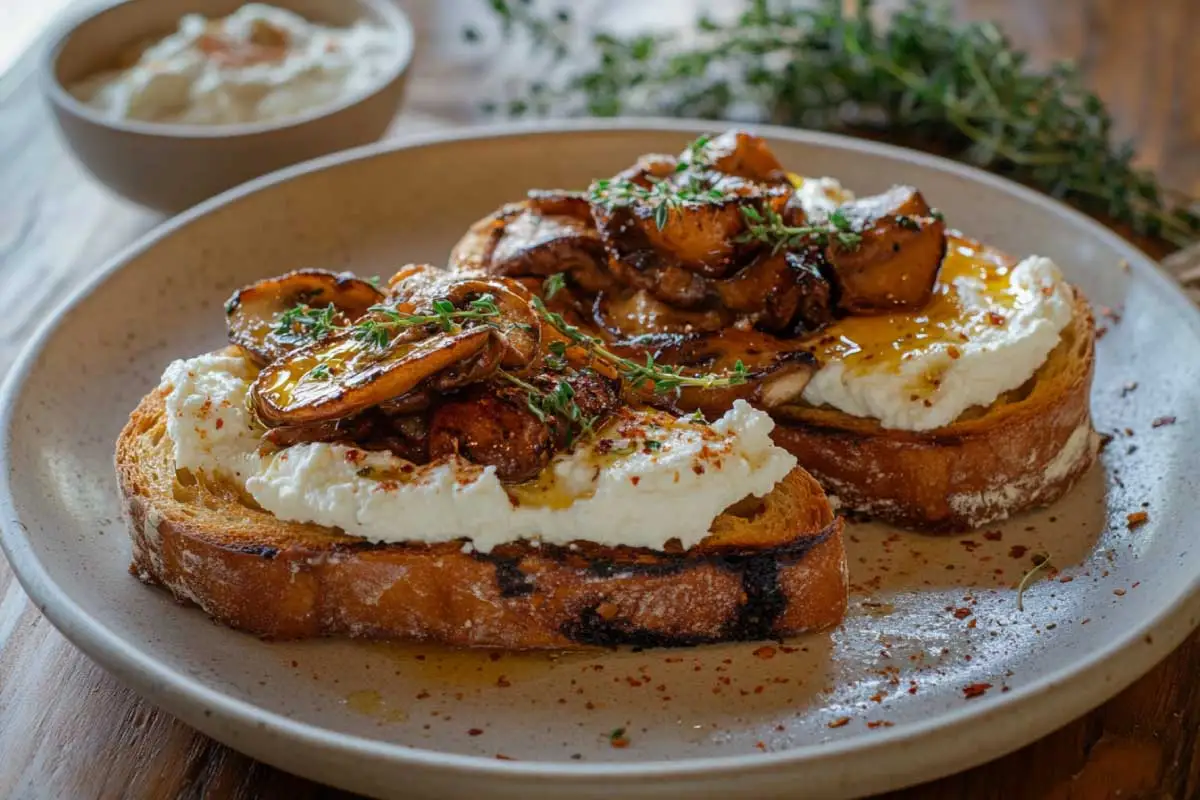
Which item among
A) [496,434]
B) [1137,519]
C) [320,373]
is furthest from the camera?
[1137,519]

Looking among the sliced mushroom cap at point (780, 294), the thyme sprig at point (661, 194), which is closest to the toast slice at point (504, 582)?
the sliced mushroom cap at point (780, 294)

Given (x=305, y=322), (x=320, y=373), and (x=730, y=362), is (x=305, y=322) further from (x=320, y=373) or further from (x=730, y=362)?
(x=730, y=362)

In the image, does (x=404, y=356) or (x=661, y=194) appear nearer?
(x=404, y=356)

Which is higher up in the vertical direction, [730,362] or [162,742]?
[730,362]

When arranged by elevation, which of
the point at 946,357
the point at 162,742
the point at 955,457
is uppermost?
the point at 946,357

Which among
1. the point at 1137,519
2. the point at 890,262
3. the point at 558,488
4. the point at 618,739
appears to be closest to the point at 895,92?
the point at 890,262

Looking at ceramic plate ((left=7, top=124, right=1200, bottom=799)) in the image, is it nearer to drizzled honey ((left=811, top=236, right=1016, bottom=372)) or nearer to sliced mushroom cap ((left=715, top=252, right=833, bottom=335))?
drizzled honey ((left=811, top=236, right=1016, bottom=372))

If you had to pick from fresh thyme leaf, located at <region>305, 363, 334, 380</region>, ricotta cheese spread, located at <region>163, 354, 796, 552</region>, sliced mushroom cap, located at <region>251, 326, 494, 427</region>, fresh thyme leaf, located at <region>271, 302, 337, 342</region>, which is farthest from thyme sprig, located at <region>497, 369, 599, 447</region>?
fresh thyme leaf, located at <region>271, 302, 337, 342</region>
